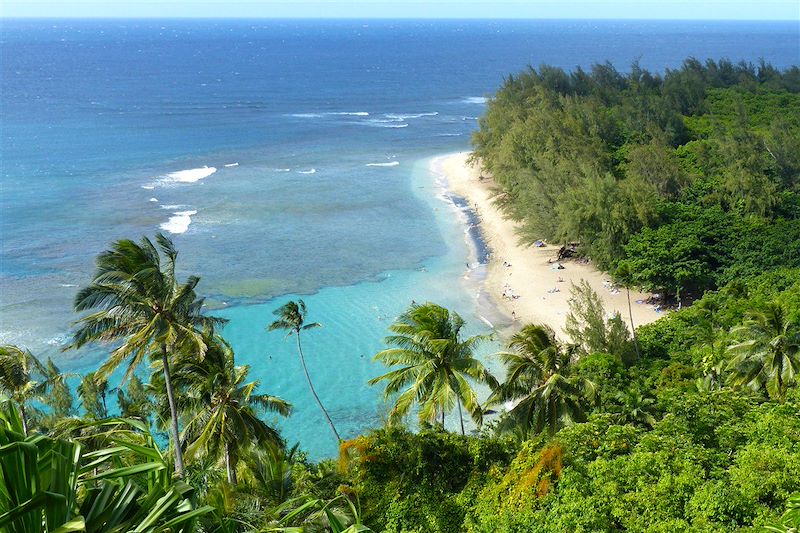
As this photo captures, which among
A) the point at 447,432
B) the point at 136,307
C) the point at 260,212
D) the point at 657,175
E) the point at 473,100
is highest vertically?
the point at 473,100

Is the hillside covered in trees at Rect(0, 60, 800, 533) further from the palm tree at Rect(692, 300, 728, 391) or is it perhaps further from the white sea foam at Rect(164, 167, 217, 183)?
the white sea foam at Rect(164, 167, 217, 183)

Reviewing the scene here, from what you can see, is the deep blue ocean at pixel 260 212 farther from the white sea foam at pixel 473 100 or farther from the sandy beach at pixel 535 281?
the sandy beach at pixel 535 281

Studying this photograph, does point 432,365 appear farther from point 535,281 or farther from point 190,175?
point 190,175

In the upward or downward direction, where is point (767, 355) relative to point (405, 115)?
downward

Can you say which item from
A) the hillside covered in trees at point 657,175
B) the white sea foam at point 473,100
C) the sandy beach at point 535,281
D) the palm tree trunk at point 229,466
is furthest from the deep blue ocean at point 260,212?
the palm tree trunk at point 229,466

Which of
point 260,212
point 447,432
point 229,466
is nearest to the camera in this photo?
point 229,466

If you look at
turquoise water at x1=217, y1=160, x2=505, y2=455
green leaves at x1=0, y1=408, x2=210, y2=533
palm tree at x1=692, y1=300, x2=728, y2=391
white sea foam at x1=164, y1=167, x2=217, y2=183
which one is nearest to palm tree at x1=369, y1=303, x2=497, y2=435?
turquoise water at x1=217, y1=160, x2=505, y2=455

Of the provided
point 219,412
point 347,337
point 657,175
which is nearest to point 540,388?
point 219,412

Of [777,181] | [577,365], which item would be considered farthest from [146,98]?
[577,365]
